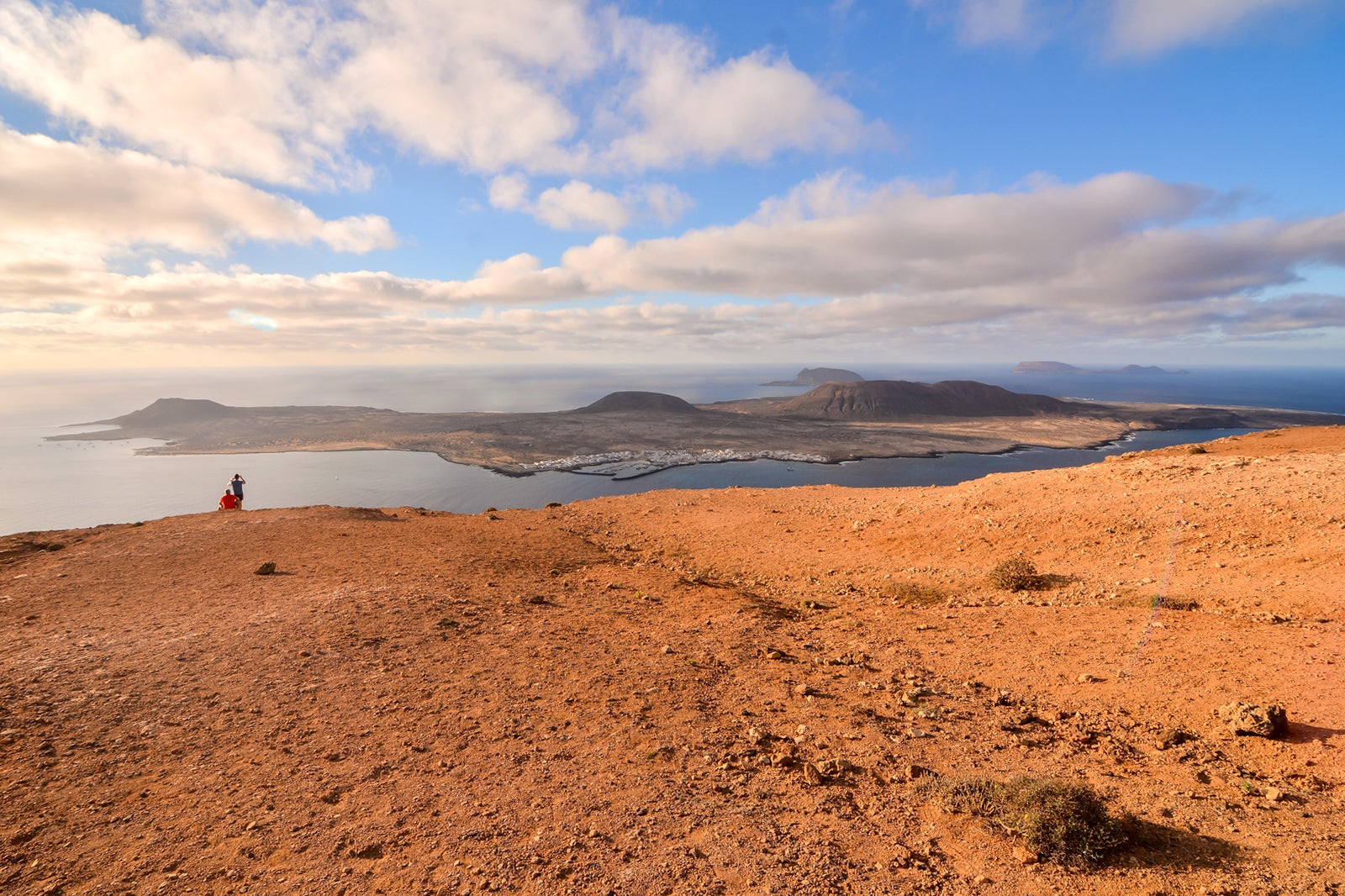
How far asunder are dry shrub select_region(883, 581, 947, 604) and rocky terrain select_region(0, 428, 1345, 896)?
0.34 ft

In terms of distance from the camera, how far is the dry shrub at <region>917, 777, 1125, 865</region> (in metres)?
4.02

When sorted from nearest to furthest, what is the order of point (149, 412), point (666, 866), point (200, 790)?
1. point (666, 866)
2. point (200, 790)
3. point (149, 412)

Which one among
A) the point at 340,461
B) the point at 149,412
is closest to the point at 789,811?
the point at 340,461

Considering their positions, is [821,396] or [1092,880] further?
[821,396]

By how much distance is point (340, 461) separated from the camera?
62094mm

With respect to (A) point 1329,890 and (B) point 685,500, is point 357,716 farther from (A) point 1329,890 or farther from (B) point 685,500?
(B) point 685,500

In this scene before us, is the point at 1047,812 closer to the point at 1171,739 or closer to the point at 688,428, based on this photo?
→ the point at 1171,739

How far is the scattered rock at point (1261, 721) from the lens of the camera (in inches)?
210

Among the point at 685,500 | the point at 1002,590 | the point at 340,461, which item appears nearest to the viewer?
the point at 1002,590

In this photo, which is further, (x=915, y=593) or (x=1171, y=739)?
(x=915, y=593)

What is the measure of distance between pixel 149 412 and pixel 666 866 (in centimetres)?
13873

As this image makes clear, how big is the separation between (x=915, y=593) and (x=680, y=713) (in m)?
6.71

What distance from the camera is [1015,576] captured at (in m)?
10.7

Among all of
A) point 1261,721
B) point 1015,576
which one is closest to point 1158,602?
point 1015,576
